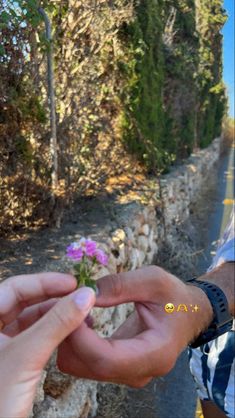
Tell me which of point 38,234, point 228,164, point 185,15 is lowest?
point 228,164

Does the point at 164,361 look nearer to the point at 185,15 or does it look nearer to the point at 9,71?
the point at 9,71

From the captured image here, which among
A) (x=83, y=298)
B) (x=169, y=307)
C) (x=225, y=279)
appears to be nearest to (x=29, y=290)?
(x=83, y=298)

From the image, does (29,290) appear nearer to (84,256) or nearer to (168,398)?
(84,256)

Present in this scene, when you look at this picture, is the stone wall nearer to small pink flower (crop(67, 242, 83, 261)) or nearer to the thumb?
small pink flower (crop(67, 242, 83, 261))

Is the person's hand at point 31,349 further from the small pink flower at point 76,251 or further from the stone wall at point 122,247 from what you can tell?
the stone wall at point 122,247

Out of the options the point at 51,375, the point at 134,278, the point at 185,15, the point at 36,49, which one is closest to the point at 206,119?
the point at 185,15
